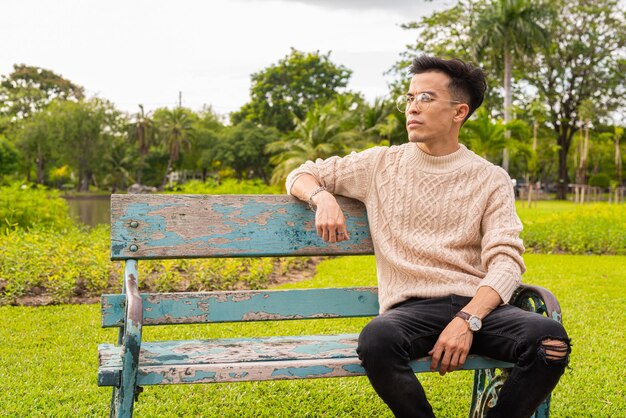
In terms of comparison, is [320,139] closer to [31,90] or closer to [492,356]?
[492,356]

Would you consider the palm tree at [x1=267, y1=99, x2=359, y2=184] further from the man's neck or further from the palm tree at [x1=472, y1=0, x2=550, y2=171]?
the man's neck

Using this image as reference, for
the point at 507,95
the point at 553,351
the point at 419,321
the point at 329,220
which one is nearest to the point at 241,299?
the point at 329,220

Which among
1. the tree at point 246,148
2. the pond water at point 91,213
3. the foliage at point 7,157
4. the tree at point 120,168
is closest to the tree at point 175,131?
the tree at point 120,168

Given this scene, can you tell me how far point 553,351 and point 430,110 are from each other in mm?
1093

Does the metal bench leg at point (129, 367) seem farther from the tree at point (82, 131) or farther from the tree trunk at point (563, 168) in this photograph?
the tree at point (82, 131)

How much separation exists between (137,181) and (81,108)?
12.6 meters

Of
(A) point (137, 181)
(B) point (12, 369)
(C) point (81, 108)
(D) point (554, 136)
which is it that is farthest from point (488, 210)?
(A) point (137, 181)

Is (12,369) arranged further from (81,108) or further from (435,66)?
(81,108)

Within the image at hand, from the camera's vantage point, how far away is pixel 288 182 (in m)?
3.13

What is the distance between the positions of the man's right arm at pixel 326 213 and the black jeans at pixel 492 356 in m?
0.41

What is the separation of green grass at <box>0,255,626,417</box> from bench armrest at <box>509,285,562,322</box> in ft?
3.05

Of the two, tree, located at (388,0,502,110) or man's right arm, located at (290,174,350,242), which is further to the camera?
tree, located at (388,0,502,110)

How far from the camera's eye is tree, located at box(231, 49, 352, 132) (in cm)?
4762

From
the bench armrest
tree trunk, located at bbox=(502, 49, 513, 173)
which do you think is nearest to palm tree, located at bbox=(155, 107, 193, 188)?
tree trunk, located at bbox=(502, 49, 513, 173)
